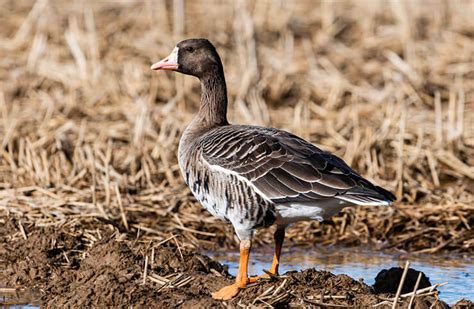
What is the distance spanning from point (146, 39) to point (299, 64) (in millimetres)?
2445

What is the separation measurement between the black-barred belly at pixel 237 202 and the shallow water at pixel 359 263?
1.17 metres

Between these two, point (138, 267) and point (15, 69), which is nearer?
point (138, 267)

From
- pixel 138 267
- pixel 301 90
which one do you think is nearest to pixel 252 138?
pixel 138 267

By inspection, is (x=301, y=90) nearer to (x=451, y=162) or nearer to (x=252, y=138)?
(x=451, y=162)

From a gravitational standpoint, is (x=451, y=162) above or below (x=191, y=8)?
below

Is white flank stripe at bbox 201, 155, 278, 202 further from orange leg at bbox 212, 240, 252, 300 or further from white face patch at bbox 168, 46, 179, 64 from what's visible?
white face patch at bbox 168, 46, 179, 64

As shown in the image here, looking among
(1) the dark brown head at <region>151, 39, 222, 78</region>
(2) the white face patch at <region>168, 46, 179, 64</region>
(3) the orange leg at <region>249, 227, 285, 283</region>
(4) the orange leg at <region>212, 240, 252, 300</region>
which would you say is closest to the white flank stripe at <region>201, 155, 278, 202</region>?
(4) the orange leg at <region>212, 240, 252, 300</region>

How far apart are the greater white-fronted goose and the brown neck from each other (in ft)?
1.96

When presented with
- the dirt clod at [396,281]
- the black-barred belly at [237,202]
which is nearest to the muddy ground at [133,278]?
the dirt clod at [396,281]

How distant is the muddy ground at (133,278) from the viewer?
5961 mm

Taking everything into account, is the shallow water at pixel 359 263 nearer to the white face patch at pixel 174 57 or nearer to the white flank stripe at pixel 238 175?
the white flank stripe at pixel 238 175

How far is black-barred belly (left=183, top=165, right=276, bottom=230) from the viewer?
21.4 ft

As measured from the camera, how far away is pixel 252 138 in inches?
268

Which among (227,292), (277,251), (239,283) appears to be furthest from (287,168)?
(227,292)
